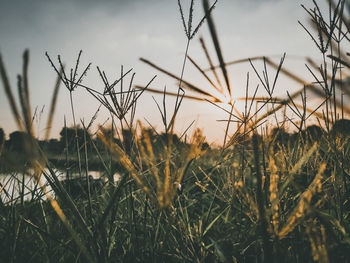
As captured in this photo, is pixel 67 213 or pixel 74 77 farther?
pixel 67 213

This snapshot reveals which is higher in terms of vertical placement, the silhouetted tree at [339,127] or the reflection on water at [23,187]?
the silhouetted tree at [339,127]

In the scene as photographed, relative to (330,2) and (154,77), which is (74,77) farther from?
(330,2)

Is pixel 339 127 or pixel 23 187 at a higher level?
pixel 339 127

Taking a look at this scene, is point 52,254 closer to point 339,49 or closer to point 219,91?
point 219,91

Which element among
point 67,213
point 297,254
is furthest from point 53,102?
point 67,213

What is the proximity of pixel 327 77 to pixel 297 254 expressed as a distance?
0.51m

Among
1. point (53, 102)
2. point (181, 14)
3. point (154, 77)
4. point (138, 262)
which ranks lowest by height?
point (138, 262)

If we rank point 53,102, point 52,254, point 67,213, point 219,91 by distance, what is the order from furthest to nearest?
point 67,213 → point 52,254 → point 219,91 → point 53,102

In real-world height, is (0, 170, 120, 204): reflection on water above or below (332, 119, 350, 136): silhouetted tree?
below

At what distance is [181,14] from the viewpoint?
0.59 meters

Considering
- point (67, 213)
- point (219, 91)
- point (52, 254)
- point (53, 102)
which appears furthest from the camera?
point (67, 213)

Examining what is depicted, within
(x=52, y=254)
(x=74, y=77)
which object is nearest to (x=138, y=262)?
(x=52, y=254)

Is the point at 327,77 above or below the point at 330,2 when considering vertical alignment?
below

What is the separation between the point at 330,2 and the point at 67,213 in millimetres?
1180
